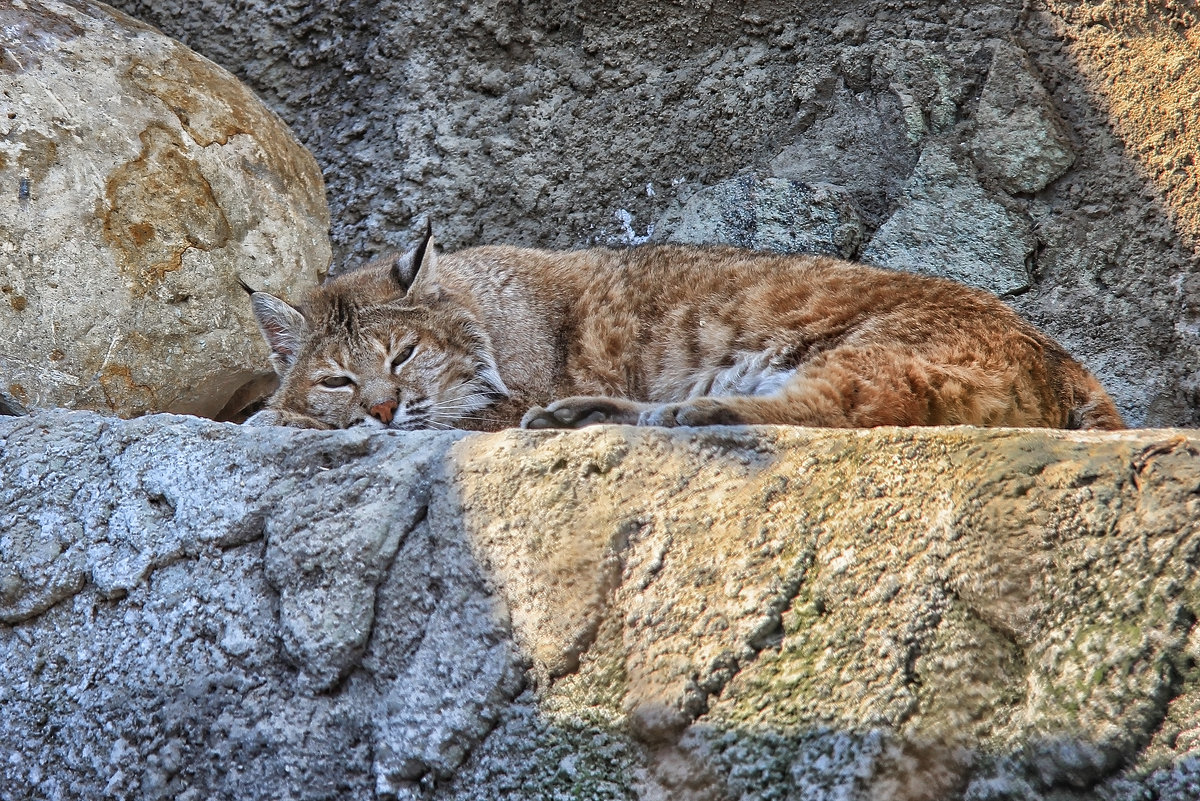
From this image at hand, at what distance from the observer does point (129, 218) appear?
3484mm

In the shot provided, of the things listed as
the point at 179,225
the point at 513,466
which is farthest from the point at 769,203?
the point at 513,466

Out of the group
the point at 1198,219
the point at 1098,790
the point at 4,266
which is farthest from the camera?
the point at 1198,219

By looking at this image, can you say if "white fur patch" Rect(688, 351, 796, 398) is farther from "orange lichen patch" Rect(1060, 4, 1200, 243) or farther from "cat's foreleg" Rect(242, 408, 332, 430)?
"orange lichen patch" Rect(1060, 4, 1200, 243)

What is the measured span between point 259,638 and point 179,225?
163cm

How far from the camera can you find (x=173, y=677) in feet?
7.90

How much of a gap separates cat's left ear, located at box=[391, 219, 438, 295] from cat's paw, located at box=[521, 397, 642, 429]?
1.05m

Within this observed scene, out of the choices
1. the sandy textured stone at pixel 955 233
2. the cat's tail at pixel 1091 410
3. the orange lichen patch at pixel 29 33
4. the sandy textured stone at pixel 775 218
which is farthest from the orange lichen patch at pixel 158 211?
the cat's tail at pixel 1091 410

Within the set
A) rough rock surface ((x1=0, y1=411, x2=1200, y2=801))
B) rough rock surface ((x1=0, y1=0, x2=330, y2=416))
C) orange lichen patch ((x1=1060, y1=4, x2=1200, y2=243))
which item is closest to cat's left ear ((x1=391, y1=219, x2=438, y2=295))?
rough rock surface ((x1=0, y1=0, x2=330, y2=416))

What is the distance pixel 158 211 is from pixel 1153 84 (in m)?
3.41

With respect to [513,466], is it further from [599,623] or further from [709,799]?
[709,799]

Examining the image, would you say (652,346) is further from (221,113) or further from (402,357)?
(221,113)

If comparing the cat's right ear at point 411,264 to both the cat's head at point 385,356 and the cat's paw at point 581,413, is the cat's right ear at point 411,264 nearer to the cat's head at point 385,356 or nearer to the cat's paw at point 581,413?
the cat's head at point 385,356

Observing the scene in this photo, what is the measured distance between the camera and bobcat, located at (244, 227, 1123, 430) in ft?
9.86

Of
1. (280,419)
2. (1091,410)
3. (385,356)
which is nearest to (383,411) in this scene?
(385,356)
